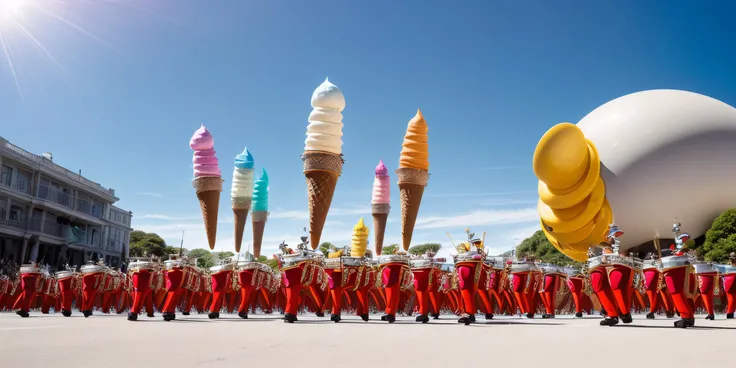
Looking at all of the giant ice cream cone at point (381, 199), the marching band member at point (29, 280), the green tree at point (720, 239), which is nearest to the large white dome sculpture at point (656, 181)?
the green tree at point (720, 239)

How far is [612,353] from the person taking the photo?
5.17 m

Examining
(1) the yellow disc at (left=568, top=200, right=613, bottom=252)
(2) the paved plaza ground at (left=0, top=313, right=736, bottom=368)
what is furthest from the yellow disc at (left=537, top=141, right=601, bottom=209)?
(2) the paved plaza ground at (left=0, top=313, right=736, bottom=368)

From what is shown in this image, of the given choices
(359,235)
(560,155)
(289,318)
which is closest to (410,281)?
(289,318)

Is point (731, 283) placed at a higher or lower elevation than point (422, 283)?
higher

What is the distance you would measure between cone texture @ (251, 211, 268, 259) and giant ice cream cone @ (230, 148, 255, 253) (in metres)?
0.70

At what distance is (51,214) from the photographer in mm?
39344

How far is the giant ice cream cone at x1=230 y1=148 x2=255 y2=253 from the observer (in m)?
27.2

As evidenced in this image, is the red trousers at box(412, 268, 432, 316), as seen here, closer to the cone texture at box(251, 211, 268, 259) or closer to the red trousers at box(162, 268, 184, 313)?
the red trousers at box(162, 268, 184, 313)

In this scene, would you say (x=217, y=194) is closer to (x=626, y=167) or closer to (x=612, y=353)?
(x=626, y=167)

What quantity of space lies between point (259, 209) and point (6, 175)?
1807 cm

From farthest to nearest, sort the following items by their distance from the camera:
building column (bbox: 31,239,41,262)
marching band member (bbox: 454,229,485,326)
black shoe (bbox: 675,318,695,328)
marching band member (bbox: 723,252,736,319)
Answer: building column (bbox: 31,239,41,262) → marching band member (bbox: 723,252,736,319) → marching band member (bbox: 454,229,485,326) → black shoe (bbox: 675,318,695,328)

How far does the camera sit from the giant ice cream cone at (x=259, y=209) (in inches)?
1116

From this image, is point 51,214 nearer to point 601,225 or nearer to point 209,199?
point 209,199

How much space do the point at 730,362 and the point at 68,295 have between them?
15.7 m
